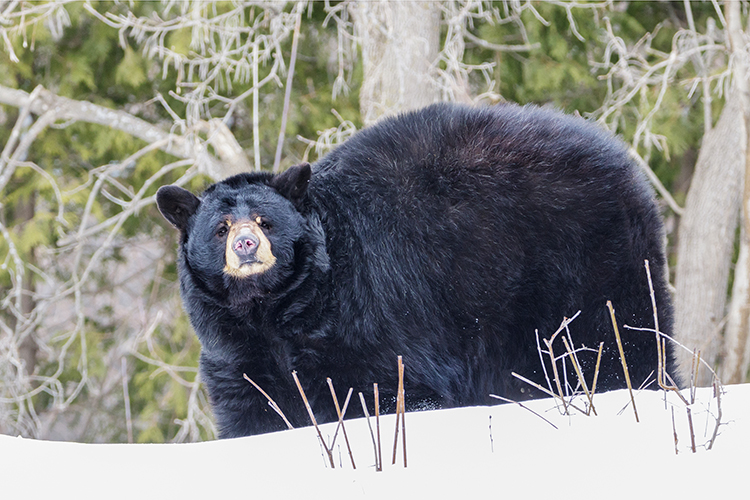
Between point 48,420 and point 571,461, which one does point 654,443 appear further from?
point 48,420

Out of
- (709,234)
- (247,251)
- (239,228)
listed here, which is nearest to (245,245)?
(247,251)

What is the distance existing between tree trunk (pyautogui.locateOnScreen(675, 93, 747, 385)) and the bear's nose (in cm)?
450

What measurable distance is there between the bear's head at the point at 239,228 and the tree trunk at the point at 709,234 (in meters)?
4.27

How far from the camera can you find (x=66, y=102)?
652cm

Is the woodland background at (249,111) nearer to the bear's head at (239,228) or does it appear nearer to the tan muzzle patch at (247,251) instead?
the bear's head at (239,228)

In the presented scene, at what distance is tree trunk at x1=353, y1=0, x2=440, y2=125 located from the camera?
575 centimetres

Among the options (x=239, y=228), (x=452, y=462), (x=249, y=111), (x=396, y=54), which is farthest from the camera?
(x=249, y=111)

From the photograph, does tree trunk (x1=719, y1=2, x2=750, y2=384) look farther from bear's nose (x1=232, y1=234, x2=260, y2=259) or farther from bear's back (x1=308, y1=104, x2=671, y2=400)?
bear's nose (x1=232, y1=234, x2=260, y2=259)

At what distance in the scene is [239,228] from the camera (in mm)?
3457

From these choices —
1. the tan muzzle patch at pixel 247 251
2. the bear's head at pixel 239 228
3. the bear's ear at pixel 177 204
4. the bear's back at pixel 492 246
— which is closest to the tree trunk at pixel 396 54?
the bear's back at pixel 492 246

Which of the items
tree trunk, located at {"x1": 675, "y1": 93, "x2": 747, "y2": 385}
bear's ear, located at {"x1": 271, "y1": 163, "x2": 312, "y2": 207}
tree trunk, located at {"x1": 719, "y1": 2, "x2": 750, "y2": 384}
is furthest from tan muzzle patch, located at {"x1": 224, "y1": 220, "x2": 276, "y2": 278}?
tree trunk, located at {"x1": 675, "y1": 93, "x2": 747, "y2": 385}

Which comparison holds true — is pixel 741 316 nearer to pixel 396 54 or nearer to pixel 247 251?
pixel 396 54

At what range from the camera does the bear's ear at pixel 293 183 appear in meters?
3.58

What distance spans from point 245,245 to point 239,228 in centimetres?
14
